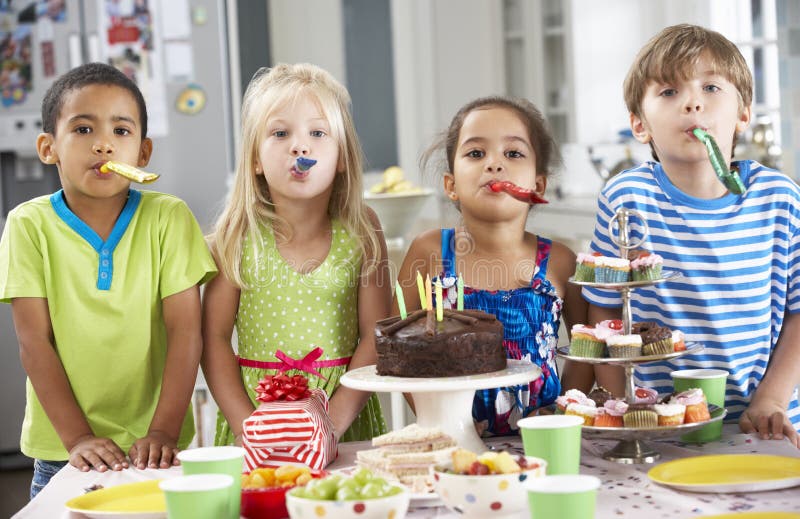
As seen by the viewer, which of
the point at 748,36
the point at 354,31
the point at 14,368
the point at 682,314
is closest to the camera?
the point at 682,314

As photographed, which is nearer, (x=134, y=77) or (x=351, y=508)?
(x=351, y=508)

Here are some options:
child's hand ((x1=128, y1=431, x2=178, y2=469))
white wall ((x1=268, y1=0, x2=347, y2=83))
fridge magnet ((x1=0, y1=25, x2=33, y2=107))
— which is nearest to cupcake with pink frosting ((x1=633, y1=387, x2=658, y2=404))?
child's hand ((x1=128, y1=431, x2=178, y2=469))

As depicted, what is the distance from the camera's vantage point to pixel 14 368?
178 inches

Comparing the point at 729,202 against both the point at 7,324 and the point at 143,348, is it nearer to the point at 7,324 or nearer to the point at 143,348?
the point at 143,348

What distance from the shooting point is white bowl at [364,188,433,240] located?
296cm

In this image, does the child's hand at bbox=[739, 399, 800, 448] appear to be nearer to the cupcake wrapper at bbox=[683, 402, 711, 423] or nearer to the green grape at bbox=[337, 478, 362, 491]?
the cupcake wrapper at bbox=[683, 402, 711, 423]

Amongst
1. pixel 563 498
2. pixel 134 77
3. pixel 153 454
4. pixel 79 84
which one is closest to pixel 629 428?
pixel 563 498

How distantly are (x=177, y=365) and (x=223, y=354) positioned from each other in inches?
3.8

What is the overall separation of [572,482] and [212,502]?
1.21ft

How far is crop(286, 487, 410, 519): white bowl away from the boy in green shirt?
61cm

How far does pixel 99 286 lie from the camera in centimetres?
163

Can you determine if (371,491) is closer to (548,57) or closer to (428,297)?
(428,297)

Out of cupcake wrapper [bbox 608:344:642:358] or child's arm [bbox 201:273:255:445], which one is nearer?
cupcake wrapper [bbox 608:344:642:358]

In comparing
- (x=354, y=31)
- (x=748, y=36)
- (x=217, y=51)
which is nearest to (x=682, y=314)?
(x=748, y=36)
